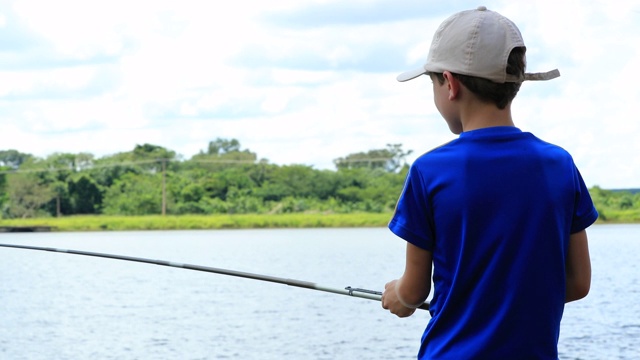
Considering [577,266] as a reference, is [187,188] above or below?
above

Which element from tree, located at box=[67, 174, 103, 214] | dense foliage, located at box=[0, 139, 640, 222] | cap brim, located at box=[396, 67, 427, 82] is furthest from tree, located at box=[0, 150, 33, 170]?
cap brim, located at box=[396, 67, 427, 82]

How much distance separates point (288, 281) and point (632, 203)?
50.1 meters

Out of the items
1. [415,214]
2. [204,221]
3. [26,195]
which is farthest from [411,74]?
[26,195]

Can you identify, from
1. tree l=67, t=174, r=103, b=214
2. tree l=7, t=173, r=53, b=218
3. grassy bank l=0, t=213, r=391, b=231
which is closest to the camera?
grassy bank l=0, t=213, r=391, b=231

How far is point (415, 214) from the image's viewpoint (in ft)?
4.48

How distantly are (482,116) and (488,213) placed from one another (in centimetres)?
14

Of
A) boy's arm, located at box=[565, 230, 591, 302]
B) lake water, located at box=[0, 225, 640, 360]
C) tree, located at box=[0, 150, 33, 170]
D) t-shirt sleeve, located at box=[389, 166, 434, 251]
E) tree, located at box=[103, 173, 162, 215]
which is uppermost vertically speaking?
tree, located at box=[0, 150, 33, 170]

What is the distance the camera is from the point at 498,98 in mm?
1397

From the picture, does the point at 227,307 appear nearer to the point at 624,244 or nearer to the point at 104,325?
the point at 104,325

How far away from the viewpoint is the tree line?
160 ft

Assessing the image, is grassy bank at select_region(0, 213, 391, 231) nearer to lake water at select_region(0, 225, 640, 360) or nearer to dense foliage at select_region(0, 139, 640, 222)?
dense foliage at select_region(0, 139, 640, 222)

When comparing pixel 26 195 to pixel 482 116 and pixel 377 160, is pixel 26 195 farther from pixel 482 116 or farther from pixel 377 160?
pixel 482 116

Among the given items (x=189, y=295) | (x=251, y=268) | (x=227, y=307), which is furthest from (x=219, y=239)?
(x=227, y=307)

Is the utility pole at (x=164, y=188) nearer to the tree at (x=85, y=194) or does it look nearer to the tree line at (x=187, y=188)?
the tree line at (x=187, y=188)
